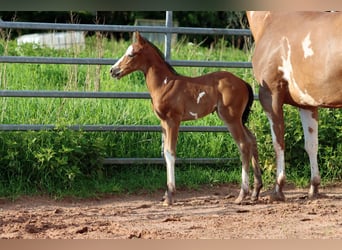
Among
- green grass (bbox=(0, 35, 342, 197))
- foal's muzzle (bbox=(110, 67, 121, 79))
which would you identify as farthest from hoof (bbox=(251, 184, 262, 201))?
foal's muzzle (bbox=(110, 67, 121, 79))

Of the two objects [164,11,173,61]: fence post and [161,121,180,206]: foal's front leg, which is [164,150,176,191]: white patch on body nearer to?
[161,121,180,206]: foal's front leg

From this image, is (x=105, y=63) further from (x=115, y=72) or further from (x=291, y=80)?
(x=291, y=80)

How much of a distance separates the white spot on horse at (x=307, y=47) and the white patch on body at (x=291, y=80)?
18cm

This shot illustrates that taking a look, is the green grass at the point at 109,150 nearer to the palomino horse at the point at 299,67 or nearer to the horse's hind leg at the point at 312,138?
the horse's hind leg at the point at 312,138

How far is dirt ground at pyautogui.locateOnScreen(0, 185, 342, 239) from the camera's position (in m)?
3.79

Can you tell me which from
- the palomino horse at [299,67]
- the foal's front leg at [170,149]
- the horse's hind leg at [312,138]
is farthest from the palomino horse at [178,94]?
the horse's hind leg at [312,138]

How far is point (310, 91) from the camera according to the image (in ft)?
15.5

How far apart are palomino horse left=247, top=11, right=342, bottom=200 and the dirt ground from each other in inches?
17.6

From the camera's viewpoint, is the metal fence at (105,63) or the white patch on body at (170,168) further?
the metal fence at (105,63)

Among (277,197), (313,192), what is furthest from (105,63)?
(313,192)

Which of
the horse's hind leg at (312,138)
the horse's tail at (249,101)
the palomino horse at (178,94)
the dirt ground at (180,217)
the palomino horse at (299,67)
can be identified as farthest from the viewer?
the horse's hind leg at (312,138)

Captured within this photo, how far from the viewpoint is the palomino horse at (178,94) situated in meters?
4.96
